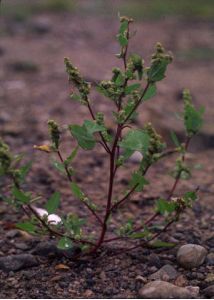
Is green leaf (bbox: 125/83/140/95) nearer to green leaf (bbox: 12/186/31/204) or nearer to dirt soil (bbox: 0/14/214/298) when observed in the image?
green leaf (bbox: 12/186/31/204)

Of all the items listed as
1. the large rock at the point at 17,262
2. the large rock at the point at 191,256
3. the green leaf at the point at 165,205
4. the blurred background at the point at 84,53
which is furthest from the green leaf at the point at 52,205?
the blurred background at the point at 84,53

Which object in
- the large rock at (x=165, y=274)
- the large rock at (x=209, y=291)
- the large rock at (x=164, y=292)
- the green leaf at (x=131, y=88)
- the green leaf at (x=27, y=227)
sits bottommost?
the large rock at (x=164, y=292)

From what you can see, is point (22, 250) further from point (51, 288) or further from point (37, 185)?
point (37, 185)

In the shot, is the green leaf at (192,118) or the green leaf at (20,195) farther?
the green leaf at (192,118)

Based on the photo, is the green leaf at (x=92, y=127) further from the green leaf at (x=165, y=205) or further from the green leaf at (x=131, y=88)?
the green leaf at (x=165, y=205)

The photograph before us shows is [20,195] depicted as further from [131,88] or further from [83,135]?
[131,88]

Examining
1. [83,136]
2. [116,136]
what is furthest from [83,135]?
[116,136]

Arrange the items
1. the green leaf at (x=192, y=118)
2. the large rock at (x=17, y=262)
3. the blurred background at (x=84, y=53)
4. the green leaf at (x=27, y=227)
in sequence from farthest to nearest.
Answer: the blurred background at (x=84, y=53) → the green leaf at (x=192, y=118) → the large rock at (x=17, y=262) → the green leaf at (x=27, y=227)

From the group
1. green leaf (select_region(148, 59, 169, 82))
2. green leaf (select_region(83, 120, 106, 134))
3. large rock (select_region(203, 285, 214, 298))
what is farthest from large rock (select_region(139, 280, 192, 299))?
green leaf (select_region(148, 59, 169, 82))
